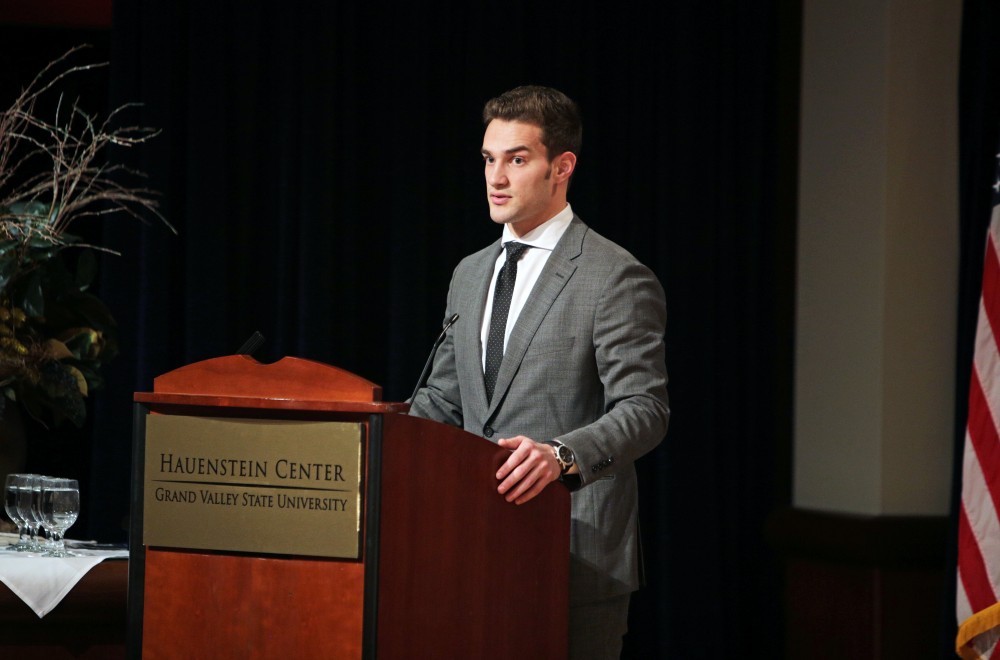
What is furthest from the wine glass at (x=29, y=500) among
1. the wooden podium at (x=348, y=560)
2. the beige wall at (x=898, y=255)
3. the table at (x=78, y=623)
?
the beige wall at (x=898, y=255)

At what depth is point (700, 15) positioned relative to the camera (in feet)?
13.4

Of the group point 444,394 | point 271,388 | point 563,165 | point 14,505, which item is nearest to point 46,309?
point 14,505

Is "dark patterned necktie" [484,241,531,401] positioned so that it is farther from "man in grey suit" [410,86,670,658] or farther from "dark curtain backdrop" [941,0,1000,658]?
"dark curtain backdrop" [941,0,1000,658]

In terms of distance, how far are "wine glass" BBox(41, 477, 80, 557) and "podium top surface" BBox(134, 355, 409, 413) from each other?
966 millimetres

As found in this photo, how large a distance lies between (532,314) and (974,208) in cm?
204

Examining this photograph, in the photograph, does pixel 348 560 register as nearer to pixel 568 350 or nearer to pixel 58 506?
pixel 568 350

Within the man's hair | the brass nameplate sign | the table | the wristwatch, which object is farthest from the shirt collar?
the table

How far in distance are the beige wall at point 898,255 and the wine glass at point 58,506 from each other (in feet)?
7.89

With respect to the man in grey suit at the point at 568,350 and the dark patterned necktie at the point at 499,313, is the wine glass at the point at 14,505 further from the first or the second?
the dark patterned necktie at the point at 499,313

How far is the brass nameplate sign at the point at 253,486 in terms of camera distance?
58.3 inches

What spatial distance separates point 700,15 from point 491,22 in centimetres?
73

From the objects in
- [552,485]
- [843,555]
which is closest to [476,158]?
[843,555]

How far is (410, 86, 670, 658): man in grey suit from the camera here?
1907mm

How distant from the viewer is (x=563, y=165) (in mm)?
2158
